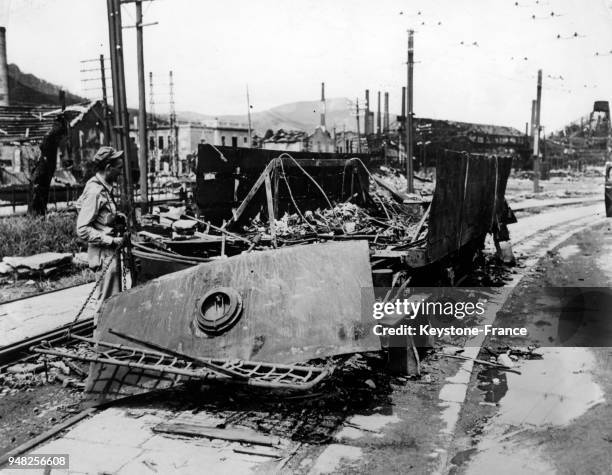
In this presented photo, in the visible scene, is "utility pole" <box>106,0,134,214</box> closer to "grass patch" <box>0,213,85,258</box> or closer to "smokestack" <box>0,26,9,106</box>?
"grass patch" <box>0,213,85,258</box>

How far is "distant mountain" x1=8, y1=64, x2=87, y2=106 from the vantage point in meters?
48.6

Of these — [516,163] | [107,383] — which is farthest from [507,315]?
[516,163]

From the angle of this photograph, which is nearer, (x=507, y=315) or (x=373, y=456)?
(x=373, y=456)

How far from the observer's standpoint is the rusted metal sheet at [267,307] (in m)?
4.39

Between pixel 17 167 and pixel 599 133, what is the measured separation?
58.1 meters

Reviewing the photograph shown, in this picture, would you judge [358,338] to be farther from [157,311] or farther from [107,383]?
[107,383]

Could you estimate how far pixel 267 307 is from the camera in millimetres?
4637

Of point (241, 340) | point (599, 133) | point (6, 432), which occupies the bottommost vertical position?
point (6, 432)

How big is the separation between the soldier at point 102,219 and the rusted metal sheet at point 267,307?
76 centimetres

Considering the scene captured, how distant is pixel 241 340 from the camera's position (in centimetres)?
448

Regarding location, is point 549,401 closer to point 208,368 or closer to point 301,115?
point 208,368

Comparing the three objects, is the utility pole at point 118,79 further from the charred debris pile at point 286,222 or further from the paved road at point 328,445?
the paved road at point 328,445

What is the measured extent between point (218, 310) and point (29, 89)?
55.1m

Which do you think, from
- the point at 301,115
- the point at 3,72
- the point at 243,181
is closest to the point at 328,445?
the point at 243,181
